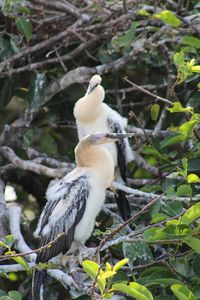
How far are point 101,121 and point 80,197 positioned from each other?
2.59ft

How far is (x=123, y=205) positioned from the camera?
3568mm

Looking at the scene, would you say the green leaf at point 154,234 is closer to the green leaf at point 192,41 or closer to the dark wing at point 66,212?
the dark wing at point 66,212

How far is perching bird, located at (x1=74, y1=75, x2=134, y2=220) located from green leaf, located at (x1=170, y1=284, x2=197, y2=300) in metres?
1.51

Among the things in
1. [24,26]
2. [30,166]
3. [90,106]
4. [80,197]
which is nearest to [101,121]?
[90,106]

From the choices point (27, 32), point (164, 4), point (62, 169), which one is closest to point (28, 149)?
point (62, 169)

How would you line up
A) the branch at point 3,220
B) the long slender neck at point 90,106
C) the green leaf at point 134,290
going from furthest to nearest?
the long slender neck at point 90,106 → the branch at point 3,220 → the green leaf at point 134,290

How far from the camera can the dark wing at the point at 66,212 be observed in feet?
10.2

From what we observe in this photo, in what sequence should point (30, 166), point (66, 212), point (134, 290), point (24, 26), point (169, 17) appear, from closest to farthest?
point (134, 290), point (66, 212), point (169, 17), point (30, 166), point (24, 26)

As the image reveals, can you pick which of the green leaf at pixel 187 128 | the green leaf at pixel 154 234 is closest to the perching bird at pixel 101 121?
the green leaf at pixel 187 128

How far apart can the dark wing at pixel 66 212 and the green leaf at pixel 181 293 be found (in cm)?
86

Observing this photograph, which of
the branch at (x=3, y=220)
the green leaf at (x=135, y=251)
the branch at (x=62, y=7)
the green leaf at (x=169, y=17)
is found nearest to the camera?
the green leaf at (x=135, y=251)

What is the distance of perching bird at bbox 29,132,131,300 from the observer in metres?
3.12

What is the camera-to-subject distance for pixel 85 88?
4168mm

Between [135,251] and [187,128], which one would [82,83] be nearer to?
[187,128]
